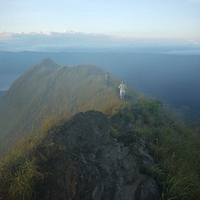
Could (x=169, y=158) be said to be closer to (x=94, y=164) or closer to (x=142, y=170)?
(x=142, y=170)

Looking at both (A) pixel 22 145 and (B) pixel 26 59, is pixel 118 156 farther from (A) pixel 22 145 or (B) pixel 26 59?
(B) pixel 26 59

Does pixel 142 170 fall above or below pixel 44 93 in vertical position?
above

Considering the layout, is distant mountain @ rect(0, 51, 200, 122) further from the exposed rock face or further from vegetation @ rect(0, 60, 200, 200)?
the exposed rock face

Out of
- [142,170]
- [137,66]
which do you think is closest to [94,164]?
[142,170]

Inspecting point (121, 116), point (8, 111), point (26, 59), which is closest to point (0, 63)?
point (26, 59)

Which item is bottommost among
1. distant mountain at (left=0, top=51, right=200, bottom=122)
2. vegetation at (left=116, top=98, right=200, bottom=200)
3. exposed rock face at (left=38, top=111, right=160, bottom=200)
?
distant mountain at (left=0, top=51, right=200, bottom=122)

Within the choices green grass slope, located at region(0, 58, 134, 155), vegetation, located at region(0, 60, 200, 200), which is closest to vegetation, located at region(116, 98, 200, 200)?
vegetation, located at region(0, 60, 200, 200)

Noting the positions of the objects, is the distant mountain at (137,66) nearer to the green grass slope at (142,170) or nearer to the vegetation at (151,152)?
the vegetation at (151,152)

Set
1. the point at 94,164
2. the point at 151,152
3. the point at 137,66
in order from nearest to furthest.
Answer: the point at 94,164 → the point at 151,152 → the point at 137,66

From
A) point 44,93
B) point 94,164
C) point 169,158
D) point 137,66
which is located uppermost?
point 94,164
